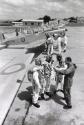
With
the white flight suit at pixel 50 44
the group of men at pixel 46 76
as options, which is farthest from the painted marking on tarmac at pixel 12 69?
the group of men at pixel 46 76

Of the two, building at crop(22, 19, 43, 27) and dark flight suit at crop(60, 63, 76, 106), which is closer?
dark flight suit at crop(60, 63, 76, 106)

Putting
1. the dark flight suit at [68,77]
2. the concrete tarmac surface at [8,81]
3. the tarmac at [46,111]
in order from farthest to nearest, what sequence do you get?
1. the concrete tarmac surface at [8,81]
2. the dark flight suit at [68,77]
3. the tarmac at [46,111]

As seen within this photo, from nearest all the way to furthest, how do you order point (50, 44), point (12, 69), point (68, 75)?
point (68, 75) → point (12, 69) → point (50, 44)

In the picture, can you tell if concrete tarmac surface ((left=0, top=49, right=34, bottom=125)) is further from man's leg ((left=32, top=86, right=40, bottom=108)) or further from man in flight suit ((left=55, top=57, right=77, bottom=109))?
man in flight suit ((left=55, top=57, right=77, bottom=109))

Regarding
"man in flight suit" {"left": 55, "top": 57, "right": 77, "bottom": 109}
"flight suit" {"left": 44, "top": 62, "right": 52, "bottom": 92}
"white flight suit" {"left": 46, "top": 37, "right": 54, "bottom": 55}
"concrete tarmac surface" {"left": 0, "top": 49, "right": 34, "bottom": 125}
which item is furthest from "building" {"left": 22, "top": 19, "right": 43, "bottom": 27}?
"man in flight suit" {"left": 55, "top": 57, "right": 77, "bottom": 109}

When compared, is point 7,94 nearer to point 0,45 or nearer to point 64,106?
point 64,106

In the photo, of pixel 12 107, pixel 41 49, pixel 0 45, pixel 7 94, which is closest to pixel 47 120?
pixel 12 107

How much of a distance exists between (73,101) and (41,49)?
1009 centimetres

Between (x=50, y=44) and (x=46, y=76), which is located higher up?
(x=46, y=76)

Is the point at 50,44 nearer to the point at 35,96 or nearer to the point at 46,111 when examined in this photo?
the point at 35,96

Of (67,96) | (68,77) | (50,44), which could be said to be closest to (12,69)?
(50,44)

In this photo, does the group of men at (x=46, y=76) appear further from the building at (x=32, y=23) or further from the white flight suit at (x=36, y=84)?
the building at (x=32, y=23)

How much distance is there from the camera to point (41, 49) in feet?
52.6

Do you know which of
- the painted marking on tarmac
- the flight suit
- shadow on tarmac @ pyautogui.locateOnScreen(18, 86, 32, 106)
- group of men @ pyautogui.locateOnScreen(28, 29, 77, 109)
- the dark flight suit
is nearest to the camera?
the dark flight suit
